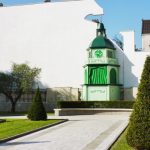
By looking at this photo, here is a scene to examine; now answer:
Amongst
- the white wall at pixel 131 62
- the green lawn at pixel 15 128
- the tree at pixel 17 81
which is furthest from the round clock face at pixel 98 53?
the green lawn at pixel 15 128

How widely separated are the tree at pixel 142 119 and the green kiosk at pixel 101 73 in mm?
32550

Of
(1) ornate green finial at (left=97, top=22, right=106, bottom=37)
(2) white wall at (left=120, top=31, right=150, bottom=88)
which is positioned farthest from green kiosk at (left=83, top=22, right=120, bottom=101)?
(2) white wall at (left=120, top=31, right=150, bottom=88)

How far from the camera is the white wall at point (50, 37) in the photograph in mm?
50534

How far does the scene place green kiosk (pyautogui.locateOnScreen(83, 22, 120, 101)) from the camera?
4631 centimetres

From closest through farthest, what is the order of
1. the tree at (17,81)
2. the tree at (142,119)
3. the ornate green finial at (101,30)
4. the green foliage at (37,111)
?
1. the tree at (142,119)
2. the green foliage at (37,111)
3. the tree at (17,81)
4. the ornate green finial at (101,30)

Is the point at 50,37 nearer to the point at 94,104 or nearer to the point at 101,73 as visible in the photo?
the point at 101,73

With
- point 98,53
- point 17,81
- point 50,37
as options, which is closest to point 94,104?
point 98,53

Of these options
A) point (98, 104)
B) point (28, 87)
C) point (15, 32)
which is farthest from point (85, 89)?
point (15, 32)

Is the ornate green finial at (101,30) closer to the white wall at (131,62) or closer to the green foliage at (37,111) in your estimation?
the white wall at (131,62)

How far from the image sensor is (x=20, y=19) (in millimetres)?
54438

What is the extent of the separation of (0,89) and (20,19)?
1135 centimetres

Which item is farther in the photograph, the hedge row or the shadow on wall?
the shadow on wall

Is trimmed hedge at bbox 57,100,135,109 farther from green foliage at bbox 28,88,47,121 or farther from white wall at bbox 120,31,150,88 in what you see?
green foliage at bbox 28,88,47,121

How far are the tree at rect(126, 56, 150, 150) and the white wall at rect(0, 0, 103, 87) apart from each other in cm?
3623
